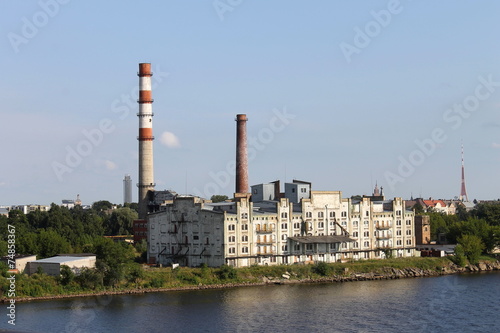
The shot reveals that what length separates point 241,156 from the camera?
91.8 m

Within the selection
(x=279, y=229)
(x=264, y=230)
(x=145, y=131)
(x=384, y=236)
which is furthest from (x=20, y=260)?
(x=384, y=236)

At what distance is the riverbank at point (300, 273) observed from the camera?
66.2 m

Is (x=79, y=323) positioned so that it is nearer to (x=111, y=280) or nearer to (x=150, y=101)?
(x=111, y=280)

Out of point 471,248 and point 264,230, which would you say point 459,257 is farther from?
point 264,230

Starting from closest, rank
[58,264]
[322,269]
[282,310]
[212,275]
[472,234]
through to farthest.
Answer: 1. [282,310]
2. [58,264]
3. [212,275]
4. [322,269]
5. [472,234]

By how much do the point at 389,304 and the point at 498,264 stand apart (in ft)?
96.3

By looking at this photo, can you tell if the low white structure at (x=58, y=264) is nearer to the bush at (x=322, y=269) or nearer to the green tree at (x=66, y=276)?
the green tree at (x=66, y=276)

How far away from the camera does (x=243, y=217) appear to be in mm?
73812

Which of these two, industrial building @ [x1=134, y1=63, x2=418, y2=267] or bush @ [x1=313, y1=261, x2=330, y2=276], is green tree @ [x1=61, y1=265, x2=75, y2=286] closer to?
industrial building @ [x1=134, y1=63, x2=418, y2=267]

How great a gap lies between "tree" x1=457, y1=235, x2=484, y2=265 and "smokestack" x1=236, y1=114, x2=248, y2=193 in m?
24.1

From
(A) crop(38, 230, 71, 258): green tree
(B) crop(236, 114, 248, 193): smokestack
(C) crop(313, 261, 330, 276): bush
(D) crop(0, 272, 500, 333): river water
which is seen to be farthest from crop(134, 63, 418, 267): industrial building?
(A) crop(38, 230, 71, 258): green tree


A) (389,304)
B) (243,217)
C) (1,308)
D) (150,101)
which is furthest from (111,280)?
(150,101)

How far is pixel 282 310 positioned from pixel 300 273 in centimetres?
1653

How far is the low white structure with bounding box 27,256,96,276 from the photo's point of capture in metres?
64.9
